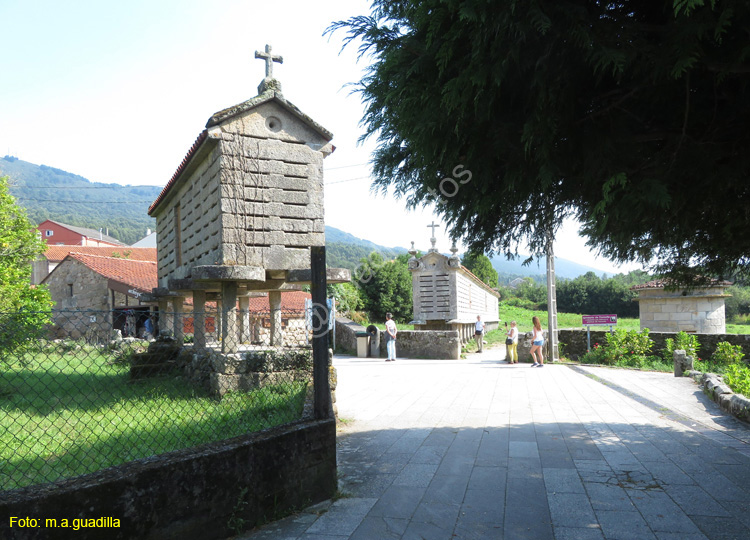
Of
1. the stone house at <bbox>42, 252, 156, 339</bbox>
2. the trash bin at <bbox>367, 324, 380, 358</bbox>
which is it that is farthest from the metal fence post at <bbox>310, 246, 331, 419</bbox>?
the stone house at <bbox>42, 252, 156, 339</bbox>

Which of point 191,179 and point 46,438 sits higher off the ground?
point 191,179

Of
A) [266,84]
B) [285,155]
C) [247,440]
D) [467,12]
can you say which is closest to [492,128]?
[467,12]

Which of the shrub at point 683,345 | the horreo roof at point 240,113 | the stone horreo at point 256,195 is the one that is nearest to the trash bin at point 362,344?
the shrub at point 683,345

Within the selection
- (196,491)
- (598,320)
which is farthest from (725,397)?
(598,320)

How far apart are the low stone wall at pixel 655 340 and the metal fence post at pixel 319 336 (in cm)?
1546

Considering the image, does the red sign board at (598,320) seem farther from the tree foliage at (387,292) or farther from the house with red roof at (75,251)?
the house with red roof at (75,251)

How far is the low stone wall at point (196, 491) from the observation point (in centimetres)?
276

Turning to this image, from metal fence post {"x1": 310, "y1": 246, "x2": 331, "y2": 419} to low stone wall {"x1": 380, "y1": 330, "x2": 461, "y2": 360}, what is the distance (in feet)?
50.4

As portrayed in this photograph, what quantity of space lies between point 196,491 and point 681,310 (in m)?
20.3

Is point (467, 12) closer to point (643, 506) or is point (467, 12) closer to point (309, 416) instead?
point (309, 416)

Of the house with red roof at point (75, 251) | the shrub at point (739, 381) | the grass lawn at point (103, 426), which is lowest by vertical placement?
the shrub at point (739, 381)

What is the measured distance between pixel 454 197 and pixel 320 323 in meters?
1.58

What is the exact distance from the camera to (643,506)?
13.3 ft

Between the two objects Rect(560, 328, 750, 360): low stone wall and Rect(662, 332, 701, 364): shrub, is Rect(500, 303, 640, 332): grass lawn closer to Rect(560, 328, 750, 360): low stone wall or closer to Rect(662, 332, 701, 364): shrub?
Rect(560, 328, 750, 360): low stone wall
